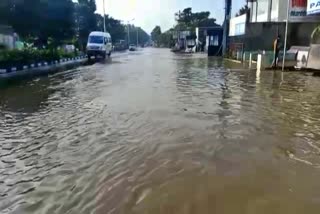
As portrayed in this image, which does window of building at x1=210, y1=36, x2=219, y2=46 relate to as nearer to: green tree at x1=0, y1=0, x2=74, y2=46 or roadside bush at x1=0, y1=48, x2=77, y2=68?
green tree at x1=0, y1=0, x2=74, y2=46

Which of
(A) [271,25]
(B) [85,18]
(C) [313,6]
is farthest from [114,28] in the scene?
(C) [313,6]

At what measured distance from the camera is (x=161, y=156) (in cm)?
666

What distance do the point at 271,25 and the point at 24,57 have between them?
2277 cm

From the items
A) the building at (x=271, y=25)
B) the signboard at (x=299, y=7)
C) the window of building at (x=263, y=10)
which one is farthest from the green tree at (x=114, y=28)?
the signboard at (x=299, y=7)

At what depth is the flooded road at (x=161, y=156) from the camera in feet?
16.1

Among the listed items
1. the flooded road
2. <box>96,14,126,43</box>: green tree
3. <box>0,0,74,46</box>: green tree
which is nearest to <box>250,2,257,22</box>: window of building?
<box>0,0,74,46</box>: green tree

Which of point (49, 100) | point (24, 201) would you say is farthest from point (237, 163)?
point (49, 100)

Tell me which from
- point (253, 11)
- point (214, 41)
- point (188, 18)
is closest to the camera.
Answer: point (253, 11)

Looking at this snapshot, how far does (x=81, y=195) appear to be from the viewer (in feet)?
16.6

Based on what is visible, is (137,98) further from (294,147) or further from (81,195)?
(81,195)

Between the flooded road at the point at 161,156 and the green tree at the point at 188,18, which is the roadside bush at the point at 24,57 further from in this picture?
the green tree at the point at 188,18

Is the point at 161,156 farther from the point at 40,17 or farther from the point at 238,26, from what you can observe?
the point at 238,26

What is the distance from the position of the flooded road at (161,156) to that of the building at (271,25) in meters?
17.2

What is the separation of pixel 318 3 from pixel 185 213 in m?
20.4
